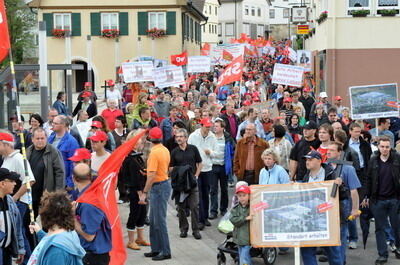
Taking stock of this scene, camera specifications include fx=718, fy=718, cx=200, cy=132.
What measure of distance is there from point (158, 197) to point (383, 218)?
3.14 metres

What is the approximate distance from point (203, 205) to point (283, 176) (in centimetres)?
267

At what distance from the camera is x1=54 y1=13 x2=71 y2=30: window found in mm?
51125

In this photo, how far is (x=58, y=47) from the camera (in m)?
50.9

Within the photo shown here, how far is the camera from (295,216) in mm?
8352

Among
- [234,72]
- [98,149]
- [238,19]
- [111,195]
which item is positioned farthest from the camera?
[238,19]

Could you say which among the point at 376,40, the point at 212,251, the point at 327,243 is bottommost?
the point at 212,251

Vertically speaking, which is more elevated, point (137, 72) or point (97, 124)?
point (137, 72)

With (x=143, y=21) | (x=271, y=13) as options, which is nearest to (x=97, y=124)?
(x=143, y=21)

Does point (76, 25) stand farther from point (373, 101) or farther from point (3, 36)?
point (3, 36)

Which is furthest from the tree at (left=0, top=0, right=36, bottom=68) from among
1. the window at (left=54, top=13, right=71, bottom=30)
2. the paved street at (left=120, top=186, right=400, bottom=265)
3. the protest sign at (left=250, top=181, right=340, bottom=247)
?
the protest sign at (left=250, top=181, right=340, bottom=247)

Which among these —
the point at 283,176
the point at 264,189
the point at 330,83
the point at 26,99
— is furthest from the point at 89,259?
the point at 26,99

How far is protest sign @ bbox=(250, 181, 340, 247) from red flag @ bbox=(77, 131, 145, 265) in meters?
1.76

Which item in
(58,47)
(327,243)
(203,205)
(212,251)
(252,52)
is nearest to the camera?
(327,243)

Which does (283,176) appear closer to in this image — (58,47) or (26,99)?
(26,99)
